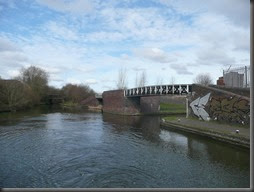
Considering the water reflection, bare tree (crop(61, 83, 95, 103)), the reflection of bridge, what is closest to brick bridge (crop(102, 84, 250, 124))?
the reflection of bridge

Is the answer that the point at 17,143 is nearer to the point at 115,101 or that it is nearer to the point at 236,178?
the point at 236,178

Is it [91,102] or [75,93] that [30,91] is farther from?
A: [75,93]

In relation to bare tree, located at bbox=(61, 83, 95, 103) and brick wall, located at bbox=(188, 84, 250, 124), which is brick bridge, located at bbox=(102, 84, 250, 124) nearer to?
brick wall, located at bbox=(188, 84, 250, 124)

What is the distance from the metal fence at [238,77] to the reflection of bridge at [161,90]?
578 centimetres

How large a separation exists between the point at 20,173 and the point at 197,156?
9.34 m

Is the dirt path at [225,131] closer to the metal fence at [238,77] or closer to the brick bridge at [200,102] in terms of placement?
the brick bridge at [200,102]

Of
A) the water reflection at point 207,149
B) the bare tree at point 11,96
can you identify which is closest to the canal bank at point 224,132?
the water reflection at point 207,149

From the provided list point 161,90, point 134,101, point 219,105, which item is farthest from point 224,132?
point 134,101

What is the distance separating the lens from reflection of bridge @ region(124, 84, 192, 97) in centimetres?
3203

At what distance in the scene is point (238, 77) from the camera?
23.3 metres

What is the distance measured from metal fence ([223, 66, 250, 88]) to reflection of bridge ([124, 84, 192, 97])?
5.78 meters

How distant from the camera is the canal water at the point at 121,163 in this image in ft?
34.6

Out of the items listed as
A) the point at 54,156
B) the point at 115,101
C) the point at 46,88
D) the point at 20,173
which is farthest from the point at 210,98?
the point at 46,88

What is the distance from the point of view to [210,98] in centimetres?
2483
